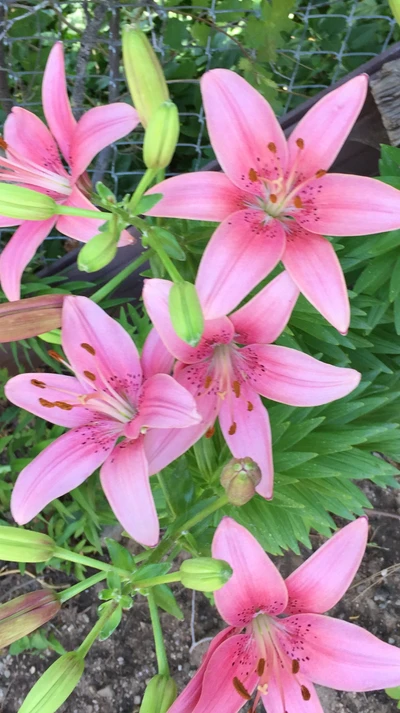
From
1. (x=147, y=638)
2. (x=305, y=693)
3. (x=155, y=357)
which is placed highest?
(x=155, y=357)

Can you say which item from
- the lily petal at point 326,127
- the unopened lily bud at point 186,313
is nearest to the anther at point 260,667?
the unopened lily bud at point 186,313

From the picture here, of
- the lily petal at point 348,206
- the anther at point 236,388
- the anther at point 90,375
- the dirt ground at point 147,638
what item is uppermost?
the lily petal at point 348,206

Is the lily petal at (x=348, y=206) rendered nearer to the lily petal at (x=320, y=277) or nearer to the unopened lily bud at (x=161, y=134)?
the lily petal at (x=320, y=277)

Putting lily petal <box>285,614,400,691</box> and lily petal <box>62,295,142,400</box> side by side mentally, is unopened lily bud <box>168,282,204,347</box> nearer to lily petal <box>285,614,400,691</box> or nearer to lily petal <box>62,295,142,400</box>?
lily petal <box>62,295,142,400</box>

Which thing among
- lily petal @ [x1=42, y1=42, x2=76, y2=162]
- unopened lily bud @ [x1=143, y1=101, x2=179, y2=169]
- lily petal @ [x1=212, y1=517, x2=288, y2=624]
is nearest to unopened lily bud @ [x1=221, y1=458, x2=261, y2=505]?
lily petal @ [x1=212, y1=517, x2=288, y2=624]

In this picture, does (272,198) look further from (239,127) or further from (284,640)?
(284,640)

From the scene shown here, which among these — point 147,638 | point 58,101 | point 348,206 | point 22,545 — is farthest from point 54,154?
point 147,638
